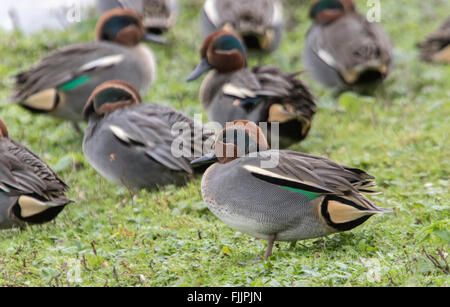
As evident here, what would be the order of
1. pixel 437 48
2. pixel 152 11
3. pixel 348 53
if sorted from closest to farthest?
1. pixel 348 53
2. pixel 437 48
3. pixel 152 11

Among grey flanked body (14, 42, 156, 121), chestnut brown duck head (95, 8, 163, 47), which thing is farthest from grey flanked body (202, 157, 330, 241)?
→ chestnut brown duck head (95, 8, 163, 47)

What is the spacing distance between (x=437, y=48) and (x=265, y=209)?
585 centimetres

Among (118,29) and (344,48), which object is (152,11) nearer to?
(118,29)

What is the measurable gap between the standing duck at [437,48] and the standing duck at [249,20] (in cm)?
196

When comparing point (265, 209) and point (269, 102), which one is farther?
point (269, 102)

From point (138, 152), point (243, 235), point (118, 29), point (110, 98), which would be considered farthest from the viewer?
point (118, 29)

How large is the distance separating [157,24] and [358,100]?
3.33 m

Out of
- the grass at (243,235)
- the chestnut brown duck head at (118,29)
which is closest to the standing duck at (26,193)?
the grass at (243,235)

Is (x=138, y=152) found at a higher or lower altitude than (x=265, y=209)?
lower

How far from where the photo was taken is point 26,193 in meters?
4.88

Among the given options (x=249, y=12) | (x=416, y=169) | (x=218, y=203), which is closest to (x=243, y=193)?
(x=218, y=203)

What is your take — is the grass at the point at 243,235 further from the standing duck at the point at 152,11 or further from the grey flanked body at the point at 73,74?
the standing duck at the point at 152,11

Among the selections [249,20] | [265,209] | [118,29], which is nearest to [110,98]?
[118,29]

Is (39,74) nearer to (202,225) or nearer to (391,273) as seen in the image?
(202,225)
